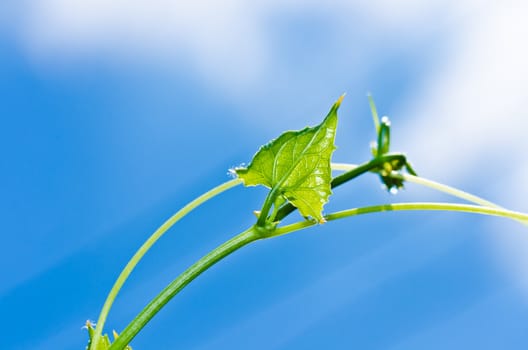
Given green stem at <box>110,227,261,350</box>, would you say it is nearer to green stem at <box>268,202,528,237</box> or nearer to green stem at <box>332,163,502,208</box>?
green stem at <box>268,202,528,237</box>

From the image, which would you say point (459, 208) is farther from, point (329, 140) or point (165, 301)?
point (165, 301)

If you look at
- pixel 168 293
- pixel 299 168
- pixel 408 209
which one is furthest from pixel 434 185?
pixel 168 293

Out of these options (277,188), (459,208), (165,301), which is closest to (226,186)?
(277,188)

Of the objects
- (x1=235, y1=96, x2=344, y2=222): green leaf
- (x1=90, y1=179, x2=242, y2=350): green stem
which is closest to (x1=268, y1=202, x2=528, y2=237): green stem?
(x1=235, y1=96, x2=344, y2=222): green leaf

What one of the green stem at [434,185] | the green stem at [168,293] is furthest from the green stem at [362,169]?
the green stem at [168,293]

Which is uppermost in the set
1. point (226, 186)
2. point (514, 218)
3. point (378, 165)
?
point (226, 186)
